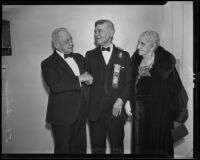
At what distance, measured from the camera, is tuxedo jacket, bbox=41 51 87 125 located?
285 centimetres

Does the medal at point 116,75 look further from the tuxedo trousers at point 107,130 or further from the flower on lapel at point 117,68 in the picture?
the tuxedo trousers at point 107,130

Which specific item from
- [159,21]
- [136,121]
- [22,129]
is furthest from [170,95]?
[22,129]

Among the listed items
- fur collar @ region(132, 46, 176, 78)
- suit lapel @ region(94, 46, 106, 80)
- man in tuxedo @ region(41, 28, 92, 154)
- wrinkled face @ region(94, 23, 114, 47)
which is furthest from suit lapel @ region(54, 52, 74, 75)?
fur collar @ region(132, 46, 176, 78)

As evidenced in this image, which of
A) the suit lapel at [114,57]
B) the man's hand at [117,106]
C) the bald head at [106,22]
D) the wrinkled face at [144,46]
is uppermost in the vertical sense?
the bald head at [106,22]

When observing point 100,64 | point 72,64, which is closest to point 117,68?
point 100,64

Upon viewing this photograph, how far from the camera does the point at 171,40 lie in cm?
288

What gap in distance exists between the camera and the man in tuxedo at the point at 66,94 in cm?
285

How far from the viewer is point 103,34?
2891 millimetres

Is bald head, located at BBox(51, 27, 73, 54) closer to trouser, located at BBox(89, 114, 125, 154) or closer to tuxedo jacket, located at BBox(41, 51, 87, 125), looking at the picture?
tuxedo jacket, located at BBox(41, 51, 87, 125)

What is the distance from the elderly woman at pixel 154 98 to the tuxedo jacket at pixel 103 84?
0.10 meters

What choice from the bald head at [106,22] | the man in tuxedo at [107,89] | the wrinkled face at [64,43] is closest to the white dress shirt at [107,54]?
the man in tuxedo at [107,89]

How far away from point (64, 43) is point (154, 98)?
1.02 metres

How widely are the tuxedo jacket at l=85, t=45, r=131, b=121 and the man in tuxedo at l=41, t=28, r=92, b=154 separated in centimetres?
7

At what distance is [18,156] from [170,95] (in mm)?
1602
